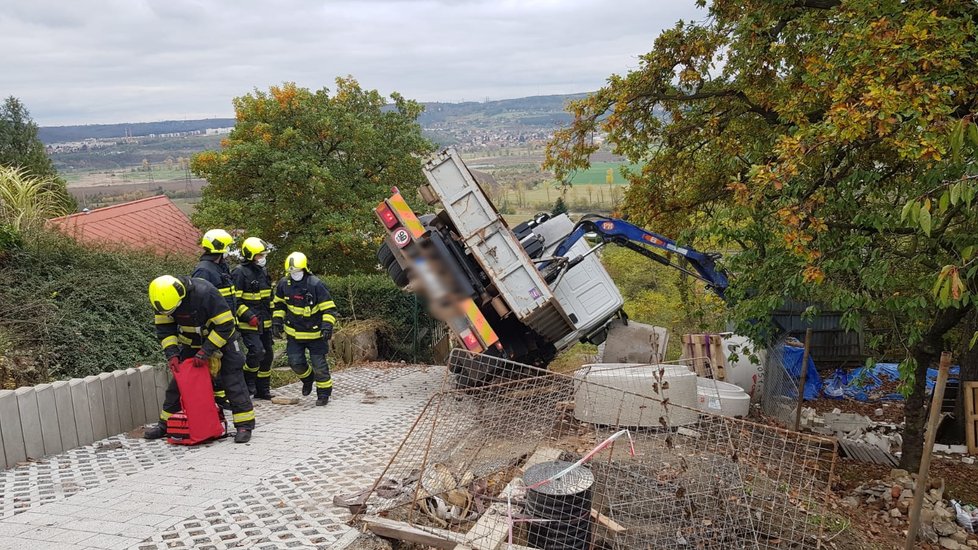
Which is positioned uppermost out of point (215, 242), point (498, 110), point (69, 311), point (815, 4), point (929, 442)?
point (498, 110)

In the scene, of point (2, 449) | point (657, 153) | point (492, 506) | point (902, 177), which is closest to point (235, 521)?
point (492, 506)

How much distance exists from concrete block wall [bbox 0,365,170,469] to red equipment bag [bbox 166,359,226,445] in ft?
2.30

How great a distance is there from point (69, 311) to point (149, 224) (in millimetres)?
14553

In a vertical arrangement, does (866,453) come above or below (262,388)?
below

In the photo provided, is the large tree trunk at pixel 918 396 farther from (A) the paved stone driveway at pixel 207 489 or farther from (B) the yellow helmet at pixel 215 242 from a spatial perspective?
(B) the yellow helmet at pixel 215 242

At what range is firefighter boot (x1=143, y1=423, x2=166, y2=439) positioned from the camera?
268 inches

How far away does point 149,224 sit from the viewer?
21875 millimetres

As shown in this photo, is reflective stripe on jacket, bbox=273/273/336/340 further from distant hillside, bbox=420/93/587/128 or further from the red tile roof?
distant hillside, bbox=420/93/587/128

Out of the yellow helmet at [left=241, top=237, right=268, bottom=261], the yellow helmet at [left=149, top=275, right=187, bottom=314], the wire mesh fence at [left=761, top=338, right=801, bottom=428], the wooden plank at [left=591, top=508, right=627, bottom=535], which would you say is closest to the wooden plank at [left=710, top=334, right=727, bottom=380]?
the wire mesh fence at [left=761, top=338, right=801, bottom=428]

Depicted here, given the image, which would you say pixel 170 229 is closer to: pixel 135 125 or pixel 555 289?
pixel 555 289

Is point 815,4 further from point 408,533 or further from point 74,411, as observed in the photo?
point 74,411

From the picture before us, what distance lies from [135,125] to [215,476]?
72536mm

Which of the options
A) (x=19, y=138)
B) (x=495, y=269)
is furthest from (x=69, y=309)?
(x=19, y=138)

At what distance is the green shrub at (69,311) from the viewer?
7.96m
